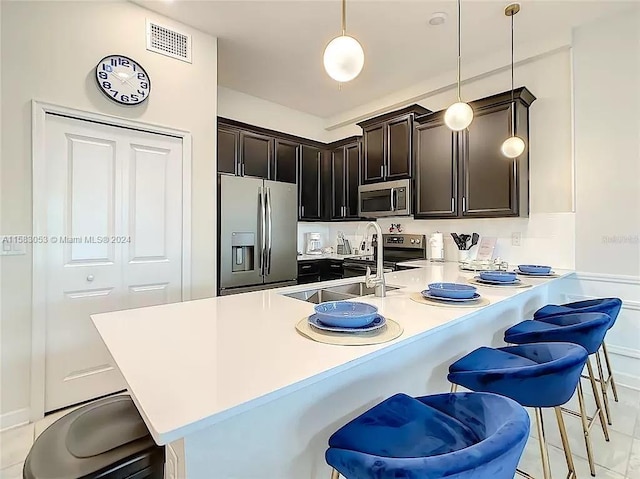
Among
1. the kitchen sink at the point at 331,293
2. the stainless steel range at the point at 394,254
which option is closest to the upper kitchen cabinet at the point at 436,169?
the stainless steel range at the point at 394,254

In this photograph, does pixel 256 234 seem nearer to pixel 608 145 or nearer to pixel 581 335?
pixel 581 335

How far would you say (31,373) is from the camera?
2.28 m

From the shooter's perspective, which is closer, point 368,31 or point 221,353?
point 221,353

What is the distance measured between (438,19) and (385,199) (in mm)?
1853

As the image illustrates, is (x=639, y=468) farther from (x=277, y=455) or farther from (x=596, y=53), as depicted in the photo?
(x=596, y=53)

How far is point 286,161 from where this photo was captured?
4.51 meters

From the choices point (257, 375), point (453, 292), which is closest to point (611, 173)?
point (453, 292)

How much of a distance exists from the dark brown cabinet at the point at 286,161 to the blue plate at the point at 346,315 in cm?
329

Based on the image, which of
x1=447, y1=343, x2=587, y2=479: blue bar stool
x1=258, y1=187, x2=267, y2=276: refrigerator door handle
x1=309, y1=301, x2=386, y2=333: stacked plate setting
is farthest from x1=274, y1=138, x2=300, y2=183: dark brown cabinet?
x1=447, y1=343, x2=587, y2=479: blue bar stool

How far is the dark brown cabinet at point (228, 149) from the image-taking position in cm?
386

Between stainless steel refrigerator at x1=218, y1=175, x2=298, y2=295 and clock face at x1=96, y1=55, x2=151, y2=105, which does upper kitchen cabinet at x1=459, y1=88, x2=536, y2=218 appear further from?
clock face at x1=96, y1=55, x2=151, y2=105

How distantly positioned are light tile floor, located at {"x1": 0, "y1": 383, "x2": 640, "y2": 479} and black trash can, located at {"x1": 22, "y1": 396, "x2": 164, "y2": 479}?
1.22m

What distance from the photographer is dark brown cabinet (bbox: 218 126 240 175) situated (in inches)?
152

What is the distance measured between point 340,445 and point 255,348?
369 millimetres
